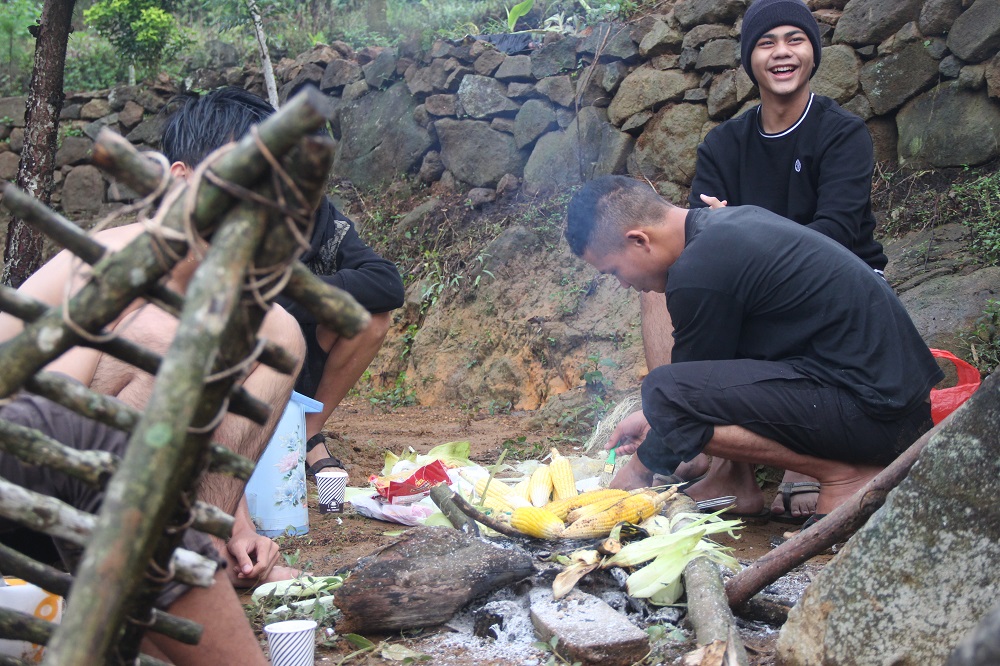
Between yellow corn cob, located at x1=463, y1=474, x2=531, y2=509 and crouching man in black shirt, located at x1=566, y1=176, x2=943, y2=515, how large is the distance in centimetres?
51

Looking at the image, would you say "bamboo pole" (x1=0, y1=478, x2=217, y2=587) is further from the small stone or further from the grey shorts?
the small stone

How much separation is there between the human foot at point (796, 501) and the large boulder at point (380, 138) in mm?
5320

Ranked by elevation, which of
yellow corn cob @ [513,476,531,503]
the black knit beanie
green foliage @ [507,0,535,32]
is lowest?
yellow corn cob @ [513,476,531,503]

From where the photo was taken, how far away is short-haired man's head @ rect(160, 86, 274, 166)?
294 cm

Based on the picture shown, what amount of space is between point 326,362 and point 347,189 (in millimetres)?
4554

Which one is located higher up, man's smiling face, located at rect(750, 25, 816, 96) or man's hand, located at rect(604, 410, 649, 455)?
man's smiling face, located at rect(750, 25, 816, 96)

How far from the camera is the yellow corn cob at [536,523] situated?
2.85m

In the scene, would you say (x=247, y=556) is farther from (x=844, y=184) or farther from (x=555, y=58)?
(x=555, y=58)

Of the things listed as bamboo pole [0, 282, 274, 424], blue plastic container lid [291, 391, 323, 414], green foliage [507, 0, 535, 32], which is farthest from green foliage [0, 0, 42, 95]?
bamboo pole [0, 282, 274, 424]

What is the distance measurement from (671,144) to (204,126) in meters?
4.27

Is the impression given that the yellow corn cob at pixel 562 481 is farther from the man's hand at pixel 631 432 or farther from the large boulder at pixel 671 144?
the large boulder at pixel 671 144

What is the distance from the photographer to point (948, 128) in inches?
213

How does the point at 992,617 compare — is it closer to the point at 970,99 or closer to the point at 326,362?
the point at 326,362

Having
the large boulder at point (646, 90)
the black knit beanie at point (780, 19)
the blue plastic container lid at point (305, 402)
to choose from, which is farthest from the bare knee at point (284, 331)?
the large boulder at point (646, 90)
